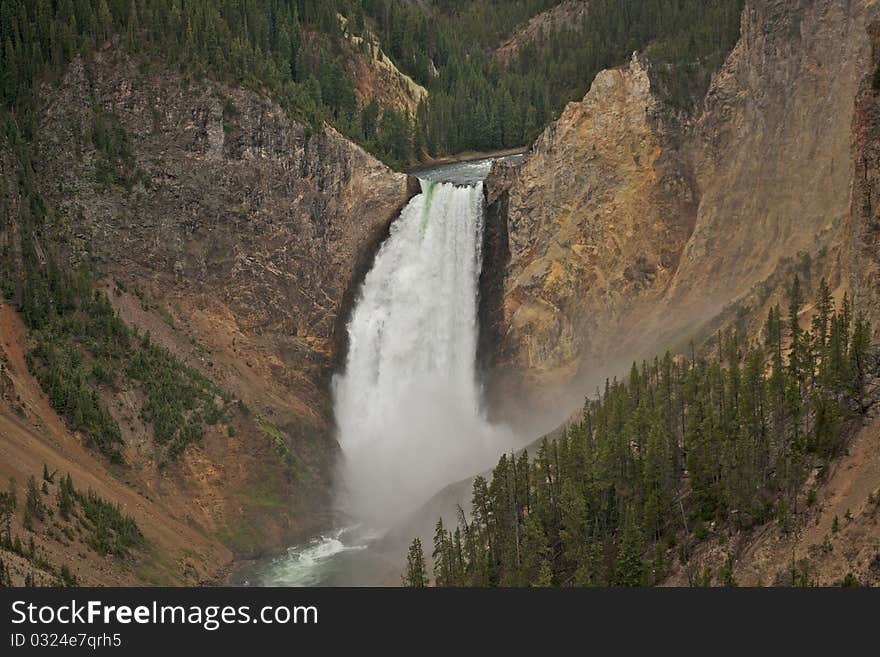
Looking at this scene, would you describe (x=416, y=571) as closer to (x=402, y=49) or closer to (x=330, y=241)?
(x=330, y=241)

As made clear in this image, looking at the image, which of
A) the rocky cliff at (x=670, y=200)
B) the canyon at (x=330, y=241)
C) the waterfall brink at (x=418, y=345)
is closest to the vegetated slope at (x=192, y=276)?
the canyon at (x=330, y=241)

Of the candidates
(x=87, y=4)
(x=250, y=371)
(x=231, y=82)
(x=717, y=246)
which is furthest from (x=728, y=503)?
(x=87, y=4)

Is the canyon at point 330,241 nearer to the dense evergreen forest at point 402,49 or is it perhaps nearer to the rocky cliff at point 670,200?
the rocky cliff at point 670,200

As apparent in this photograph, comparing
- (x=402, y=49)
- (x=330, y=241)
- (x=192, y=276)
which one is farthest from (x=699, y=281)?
(x=402, y=49)

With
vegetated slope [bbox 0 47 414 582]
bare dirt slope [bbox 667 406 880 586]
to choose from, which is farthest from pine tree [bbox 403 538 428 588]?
vegetated slope [bbox 0 47 414 582]

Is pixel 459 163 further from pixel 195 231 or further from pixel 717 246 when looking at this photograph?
pixel 717 246

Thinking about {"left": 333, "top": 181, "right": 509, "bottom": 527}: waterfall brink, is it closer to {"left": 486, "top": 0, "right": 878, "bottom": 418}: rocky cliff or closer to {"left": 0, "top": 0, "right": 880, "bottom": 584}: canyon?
{"left": 0, "top": 0, "right": 880, "bottom": 584}: canyon
